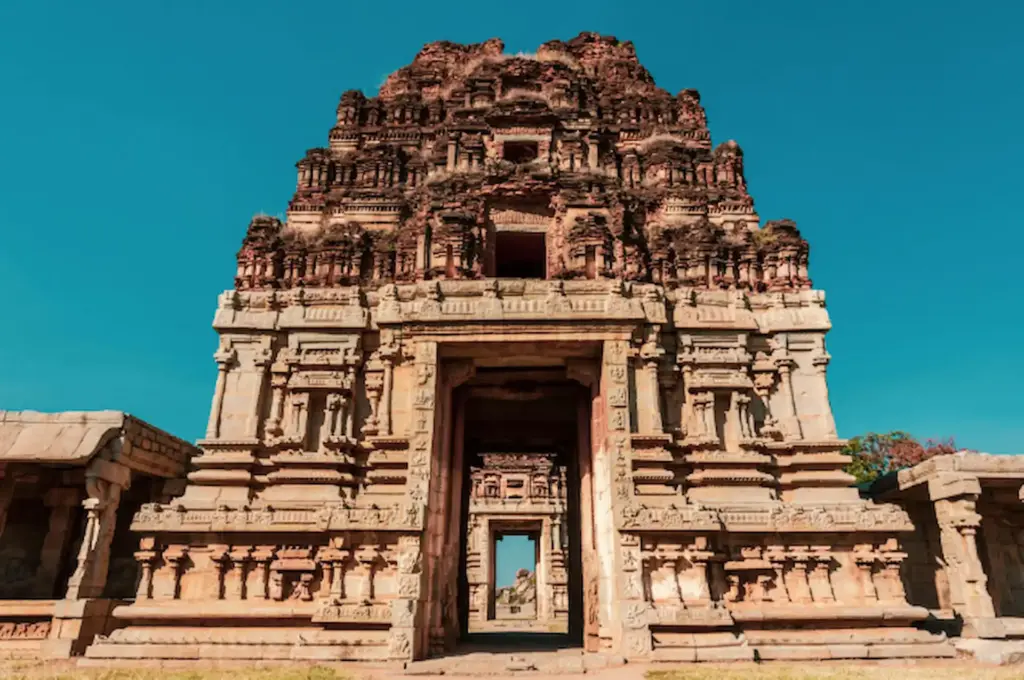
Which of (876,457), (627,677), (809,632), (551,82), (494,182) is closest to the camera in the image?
(627,677)

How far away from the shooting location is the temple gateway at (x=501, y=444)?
11.3 metres

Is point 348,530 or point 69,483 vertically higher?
point 69,483

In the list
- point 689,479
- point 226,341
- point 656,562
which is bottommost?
point 656,562

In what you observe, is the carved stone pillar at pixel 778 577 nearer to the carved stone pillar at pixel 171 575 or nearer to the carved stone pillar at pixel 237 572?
the carved stone pillar at pixel 237 572

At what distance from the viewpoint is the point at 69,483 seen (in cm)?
1388

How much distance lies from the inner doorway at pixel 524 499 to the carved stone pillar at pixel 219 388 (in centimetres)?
510

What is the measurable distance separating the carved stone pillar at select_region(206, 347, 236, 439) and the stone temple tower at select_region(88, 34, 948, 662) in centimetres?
6

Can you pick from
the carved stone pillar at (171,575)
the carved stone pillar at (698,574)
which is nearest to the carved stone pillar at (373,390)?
the carved stone pillar at (171,575)

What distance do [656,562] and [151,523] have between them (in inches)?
368

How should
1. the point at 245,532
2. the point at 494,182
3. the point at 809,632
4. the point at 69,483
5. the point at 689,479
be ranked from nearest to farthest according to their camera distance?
the point at 809,632
the point at 245,532
the point at 689,479
the point at 69,483
the point at 494,182

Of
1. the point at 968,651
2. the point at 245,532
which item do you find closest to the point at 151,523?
the point at 245,532

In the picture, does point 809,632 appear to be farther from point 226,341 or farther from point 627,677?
point 226,341

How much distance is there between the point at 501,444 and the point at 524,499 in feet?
34.5

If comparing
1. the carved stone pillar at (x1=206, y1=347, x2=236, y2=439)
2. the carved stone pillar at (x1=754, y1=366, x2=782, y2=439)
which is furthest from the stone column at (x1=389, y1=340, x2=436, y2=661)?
the carved stone pillar at (x1=754, y1=366, x2=782, y2=439)
